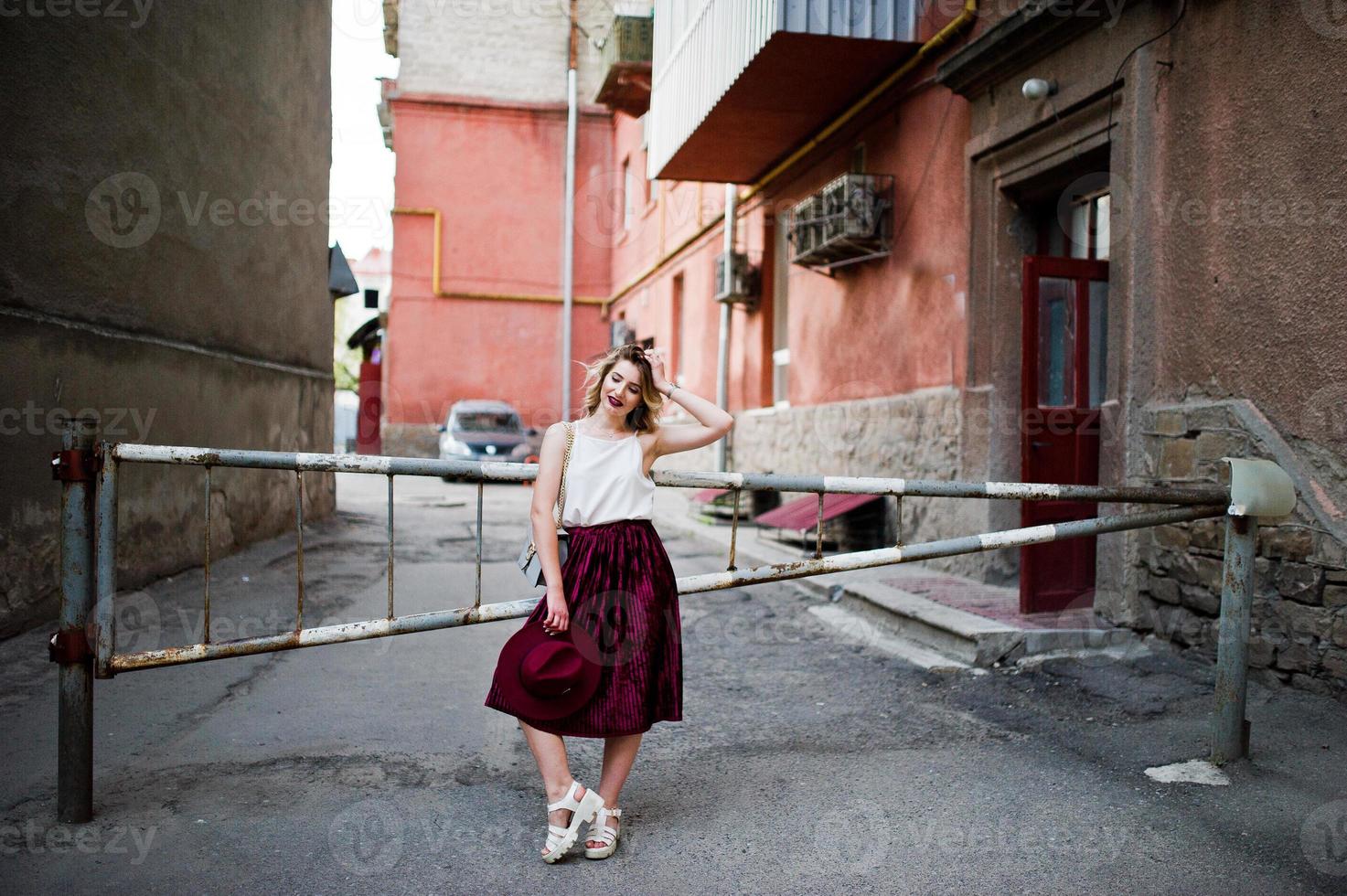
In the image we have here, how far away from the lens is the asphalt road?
9.18 feet

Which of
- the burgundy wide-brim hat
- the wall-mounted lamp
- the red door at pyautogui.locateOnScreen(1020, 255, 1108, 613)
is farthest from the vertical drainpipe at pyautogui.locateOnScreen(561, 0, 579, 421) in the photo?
the burgundy wide-brim hat

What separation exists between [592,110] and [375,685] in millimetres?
20490

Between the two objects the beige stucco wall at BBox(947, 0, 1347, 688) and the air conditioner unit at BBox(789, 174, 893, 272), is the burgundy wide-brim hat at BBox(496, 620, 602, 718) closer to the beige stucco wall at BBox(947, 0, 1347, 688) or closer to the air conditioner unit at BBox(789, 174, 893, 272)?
the beige stucco wall at BBox(947, 0, 1347, 688)

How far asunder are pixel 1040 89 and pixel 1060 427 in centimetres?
212

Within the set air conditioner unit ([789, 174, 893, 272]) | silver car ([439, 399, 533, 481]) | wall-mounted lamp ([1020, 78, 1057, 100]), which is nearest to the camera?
wall-mounted lamp ([1020, 78, 1057, 100])

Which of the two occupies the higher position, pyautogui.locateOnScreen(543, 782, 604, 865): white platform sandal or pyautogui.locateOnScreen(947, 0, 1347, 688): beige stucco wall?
pyautogui.locateOnScreen(947, 0, 1347, 688): beige stucco wall

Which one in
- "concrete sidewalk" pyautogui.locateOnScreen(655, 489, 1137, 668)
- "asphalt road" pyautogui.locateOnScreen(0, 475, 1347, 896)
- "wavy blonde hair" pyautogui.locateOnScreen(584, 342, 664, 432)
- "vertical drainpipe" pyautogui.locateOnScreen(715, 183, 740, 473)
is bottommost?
"asphalt road" pyautogui.locateOnScreen(0, 475, 1347, 896)

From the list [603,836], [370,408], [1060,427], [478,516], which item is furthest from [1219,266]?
[370,408]

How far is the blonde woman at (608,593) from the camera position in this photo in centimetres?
293

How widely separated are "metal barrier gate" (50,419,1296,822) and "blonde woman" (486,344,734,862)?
9.9 inches

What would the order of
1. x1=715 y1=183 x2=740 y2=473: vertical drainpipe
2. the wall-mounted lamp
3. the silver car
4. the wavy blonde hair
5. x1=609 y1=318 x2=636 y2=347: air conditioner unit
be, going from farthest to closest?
x1=609 y1=318 x2=636 y2=347: air conditioner unit
the silver car
x1=715 y1=183 x2=740 y2=473: vertical drainpipe
the wall-mounted lamp
the wavy blonde hair

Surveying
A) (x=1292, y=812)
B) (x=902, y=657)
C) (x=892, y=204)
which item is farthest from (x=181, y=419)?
(x=1292, y=812)

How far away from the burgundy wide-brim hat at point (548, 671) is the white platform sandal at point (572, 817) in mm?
232

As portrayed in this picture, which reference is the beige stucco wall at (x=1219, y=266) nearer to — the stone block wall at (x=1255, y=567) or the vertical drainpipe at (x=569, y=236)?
the stone block wall at (x=1255, y=567)
